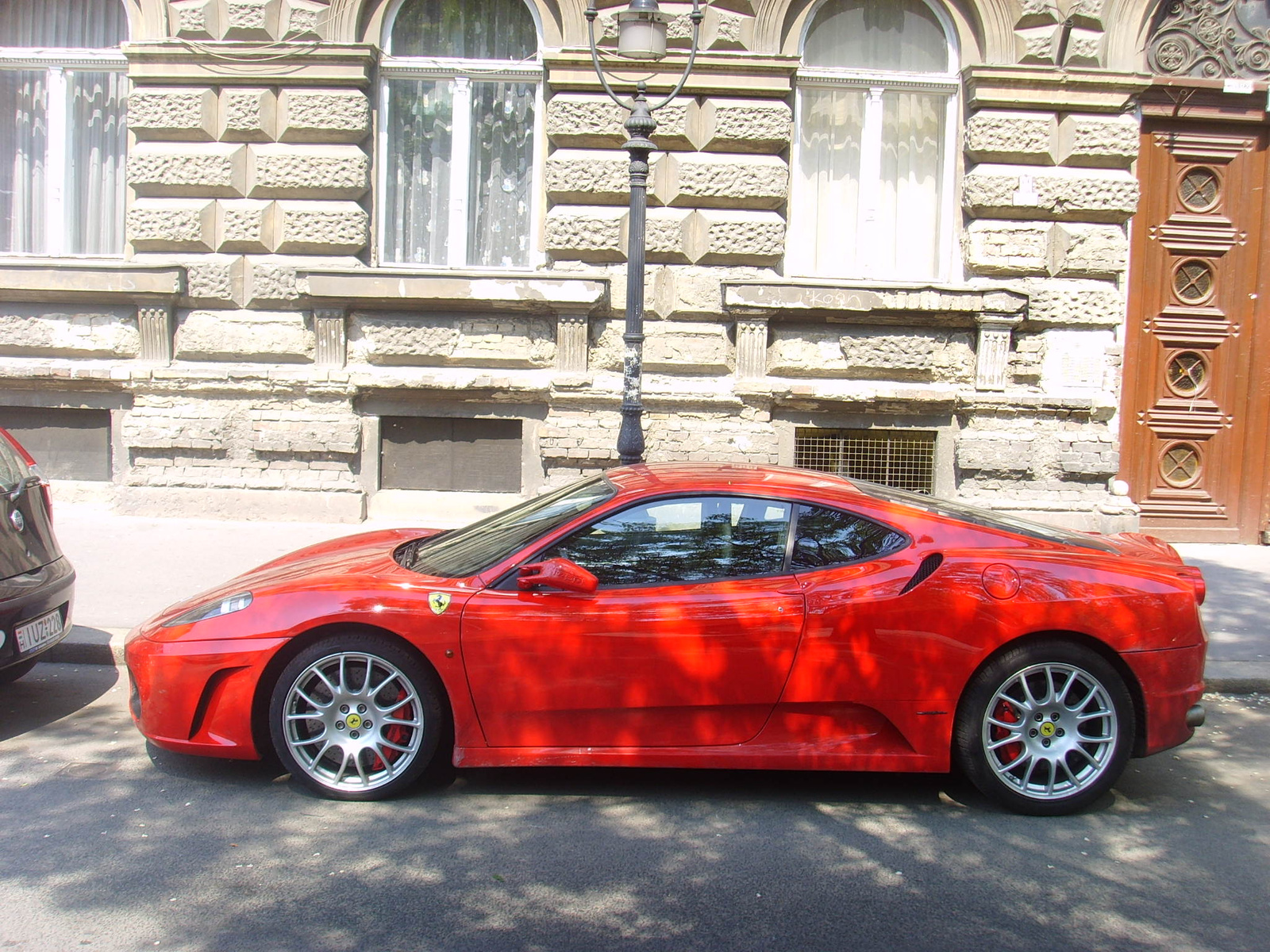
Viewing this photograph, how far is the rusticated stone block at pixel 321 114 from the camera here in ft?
33.3

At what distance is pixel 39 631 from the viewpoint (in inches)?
215

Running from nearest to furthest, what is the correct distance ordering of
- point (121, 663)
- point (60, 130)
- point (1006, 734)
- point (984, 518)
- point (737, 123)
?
point (1006, 734) → point (984, 518) → point (121, 663) → point (737, 123) → point (60, 130)

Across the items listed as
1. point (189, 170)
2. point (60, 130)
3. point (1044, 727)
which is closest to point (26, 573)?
point (1044, 727)

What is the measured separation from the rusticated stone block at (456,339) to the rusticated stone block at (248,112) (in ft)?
6.09

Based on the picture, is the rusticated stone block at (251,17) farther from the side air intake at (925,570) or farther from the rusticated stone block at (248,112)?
the side air intake at (925,570)

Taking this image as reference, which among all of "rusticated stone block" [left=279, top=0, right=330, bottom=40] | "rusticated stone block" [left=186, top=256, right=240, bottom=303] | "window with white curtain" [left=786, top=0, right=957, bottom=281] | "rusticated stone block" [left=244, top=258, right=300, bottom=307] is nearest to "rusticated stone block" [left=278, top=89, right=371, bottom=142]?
"rusticated stone block" [left=279, top=0, right=330, bottom=40]

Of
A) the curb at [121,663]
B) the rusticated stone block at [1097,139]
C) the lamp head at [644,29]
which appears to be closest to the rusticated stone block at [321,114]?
the lamp head at [644,29]

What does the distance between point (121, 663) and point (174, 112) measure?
567 cm

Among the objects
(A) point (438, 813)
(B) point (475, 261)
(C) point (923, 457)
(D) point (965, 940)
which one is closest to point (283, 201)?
(B) point (475, 261)

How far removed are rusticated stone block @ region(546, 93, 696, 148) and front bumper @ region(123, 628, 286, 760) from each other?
6665mm

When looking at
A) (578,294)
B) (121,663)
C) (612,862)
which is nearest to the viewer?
(612,862)

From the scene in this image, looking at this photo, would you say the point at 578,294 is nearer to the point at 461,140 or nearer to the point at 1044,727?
the point at 461,140

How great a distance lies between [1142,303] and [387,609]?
27.9 ft

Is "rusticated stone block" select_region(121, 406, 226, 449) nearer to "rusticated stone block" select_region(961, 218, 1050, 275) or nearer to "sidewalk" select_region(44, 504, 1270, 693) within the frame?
"sidewalk" select_region(44, 504, 1270, 693)
